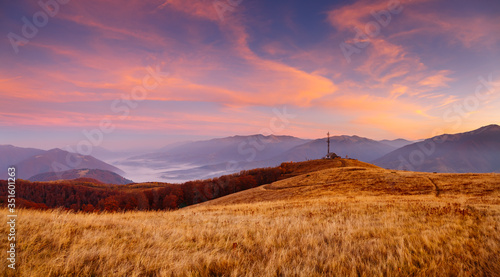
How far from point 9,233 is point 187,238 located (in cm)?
423

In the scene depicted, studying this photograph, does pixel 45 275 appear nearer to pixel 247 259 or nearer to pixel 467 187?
pixel 247 259

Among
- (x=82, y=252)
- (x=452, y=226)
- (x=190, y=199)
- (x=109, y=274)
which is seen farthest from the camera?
(x=190, y=199)

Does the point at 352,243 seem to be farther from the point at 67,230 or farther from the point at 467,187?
the point at 467,187

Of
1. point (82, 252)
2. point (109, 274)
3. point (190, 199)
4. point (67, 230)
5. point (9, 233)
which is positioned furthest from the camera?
point (190, 199)

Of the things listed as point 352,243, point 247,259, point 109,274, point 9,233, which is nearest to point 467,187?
point 352,243

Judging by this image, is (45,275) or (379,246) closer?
(45,275)

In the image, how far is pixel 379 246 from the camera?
4.61 metres

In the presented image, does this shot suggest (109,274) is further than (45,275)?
Yes

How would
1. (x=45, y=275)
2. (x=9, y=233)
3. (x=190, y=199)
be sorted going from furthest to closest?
1. (x=190, y=199)
2. (x=9, y=233)
3. (x=45, y=275)

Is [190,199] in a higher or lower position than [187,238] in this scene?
lower

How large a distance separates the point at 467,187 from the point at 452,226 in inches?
1179

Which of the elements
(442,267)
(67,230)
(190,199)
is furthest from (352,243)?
A: (190,199)

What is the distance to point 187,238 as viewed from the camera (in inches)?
230

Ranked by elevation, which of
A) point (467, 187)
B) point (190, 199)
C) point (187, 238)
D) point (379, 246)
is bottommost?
point (190, 199)
